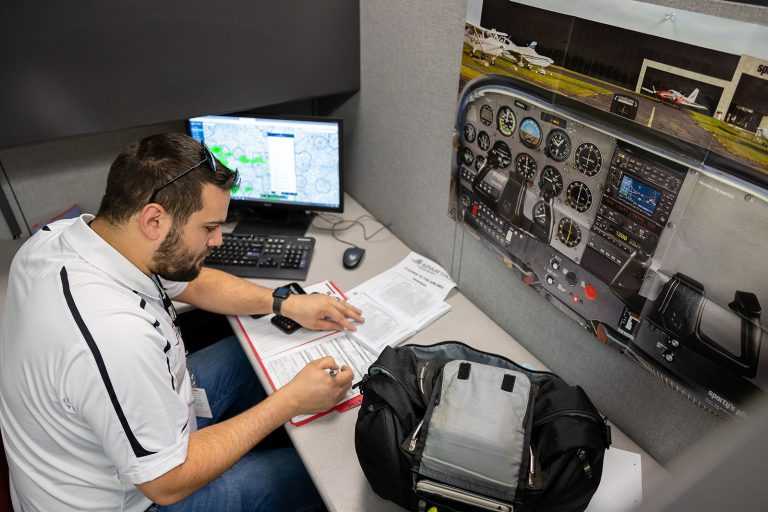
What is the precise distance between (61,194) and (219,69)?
594 mm

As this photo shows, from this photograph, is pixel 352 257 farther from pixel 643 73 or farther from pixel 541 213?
A: pixel 643 73

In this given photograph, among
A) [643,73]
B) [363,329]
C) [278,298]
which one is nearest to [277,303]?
[278,298]

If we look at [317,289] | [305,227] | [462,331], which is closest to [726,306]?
[462,331]

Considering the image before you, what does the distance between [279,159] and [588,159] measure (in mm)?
880

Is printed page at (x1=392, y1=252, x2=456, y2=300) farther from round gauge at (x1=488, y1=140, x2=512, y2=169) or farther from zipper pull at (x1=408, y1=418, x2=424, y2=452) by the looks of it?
zipper pull at (x1=408, y1=418, x2=424, y2=452)

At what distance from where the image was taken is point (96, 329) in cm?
74

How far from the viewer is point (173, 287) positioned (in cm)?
118

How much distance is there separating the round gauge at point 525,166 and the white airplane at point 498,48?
0.56 feet

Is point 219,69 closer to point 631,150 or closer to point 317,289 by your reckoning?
point 317,289

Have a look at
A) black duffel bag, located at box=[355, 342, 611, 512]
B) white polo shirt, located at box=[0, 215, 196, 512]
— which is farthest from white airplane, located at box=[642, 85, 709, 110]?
white polo shirt, located at box=[0, 215, 196, 512]

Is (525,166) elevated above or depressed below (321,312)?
above

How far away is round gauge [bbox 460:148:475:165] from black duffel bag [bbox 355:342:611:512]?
0.49 m

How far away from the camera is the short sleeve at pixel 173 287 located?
1168 millimetres

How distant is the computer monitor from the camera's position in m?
1.40
